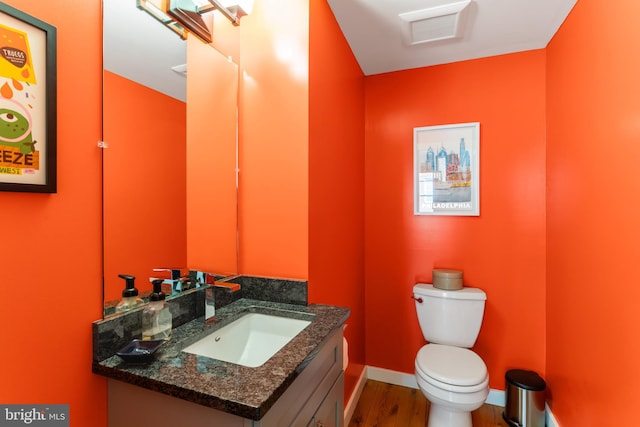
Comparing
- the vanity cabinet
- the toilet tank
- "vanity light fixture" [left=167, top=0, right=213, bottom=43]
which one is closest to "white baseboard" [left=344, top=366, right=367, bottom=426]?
the toilet tank

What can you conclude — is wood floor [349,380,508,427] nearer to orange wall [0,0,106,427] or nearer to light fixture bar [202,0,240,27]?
orange wall [0,0,106,427]

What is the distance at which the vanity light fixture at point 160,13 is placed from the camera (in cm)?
111

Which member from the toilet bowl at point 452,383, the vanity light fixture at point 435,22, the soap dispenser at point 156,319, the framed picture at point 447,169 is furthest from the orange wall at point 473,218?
the soap dispenser at point 156,319

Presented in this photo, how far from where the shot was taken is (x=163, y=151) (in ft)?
3.92

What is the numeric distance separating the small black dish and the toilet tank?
1758 mm

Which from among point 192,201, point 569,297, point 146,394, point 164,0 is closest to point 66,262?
point 146,394

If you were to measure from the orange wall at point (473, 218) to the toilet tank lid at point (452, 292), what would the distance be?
0.39 feet

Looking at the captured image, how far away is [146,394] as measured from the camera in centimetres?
86

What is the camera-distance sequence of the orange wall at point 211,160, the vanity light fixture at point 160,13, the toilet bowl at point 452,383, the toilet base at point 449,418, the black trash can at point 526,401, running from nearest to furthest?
the vanity light fixture at point 160,13
the orange wall at point 211,160
the toilet bowl at point 452,383
the toilet base at point 449,418
the black trash can at point 526,401

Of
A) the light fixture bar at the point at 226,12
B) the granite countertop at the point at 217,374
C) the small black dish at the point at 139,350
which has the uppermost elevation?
the light fixture bar at the point at 226,12

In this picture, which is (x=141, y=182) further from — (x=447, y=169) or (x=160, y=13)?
(x=447, y=169)

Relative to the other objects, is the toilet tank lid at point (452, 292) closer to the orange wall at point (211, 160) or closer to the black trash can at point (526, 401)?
the black trash can at point (526, 401)

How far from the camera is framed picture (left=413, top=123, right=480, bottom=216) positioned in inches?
86.8

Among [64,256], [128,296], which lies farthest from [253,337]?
[64,256]
